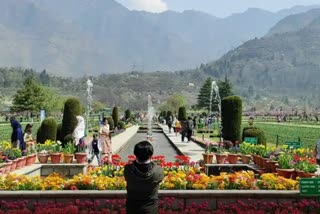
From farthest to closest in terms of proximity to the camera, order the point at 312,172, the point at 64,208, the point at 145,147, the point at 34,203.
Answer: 1. the point at 312,172
2. the point at 34,203
3. the point at 64,208
4. the point at 145,147

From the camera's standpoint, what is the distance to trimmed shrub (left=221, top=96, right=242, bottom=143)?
76.4 feet

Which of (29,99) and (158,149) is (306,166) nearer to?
(158,149)

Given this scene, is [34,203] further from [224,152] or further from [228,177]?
[224,152]

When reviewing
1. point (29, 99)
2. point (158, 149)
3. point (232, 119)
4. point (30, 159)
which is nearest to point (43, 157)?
point (30, 159)

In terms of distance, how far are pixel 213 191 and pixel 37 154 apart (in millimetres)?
9584

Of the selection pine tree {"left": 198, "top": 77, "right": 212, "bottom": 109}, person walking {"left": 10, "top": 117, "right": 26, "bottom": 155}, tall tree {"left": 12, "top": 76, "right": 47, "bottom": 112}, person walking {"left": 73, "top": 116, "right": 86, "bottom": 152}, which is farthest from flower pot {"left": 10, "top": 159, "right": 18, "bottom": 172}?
pine tree {"left": 198, "top": 77, "right": 212, "bottom": 109}

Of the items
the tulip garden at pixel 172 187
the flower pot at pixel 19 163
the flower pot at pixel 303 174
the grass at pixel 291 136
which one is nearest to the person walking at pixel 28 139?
the flower pot at pixel 19 163

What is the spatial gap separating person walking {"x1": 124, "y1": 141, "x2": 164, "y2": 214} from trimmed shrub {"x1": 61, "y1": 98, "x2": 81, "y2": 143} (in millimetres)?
18111

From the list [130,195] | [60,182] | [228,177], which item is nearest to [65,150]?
[60,182]

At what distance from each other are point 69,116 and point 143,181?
18.5m

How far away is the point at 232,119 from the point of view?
2338cm

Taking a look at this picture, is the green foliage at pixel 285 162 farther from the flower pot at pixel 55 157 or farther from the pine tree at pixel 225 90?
the pine tree at pixel 225 90

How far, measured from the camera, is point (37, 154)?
57.5 ft

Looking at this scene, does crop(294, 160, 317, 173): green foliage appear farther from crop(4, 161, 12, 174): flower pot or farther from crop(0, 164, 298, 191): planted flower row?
crop(4, 161, 12, 174): flower pot
